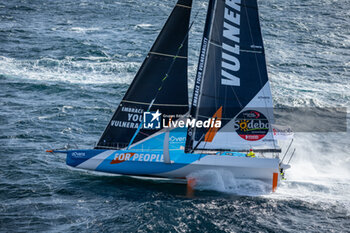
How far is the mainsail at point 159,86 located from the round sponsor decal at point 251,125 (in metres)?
3.09

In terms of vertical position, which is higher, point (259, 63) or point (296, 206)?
point (259, 63)

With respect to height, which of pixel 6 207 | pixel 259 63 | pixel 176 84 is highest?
pixel 259 63

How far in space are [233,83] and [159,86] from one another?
3.87 metres

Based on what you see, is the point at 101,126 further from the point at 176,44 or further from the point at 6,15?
the point at 6,15

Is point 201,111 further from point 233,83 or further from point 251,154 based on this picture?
point 251,154

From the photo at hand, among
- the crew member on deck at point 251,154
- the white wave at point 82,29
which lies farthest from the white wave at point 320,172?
the white wave at point 82,29

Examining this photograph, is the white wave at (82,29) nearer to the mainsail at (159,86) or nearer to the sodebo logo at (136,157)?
the mainsail at (159,86)

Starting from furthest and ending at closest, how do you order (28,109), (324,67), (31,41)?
(31,41) < (324,67) < (28,109)

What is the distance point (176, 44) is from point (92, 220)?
9292 mm

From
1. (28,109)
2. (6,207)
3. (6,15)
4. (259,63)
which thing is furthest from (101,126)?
(6,15)

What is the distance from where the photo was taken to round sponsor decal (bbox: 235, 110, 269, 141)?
905 inches

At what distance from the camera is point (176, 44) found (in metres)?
23.7

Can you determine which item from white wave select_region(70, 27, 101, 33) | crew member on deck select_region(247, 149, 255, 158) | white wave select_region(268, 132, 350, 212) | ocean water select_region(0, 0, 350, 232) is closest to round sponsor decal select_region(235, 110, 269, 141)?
crew member on deck select_region(247, 149, 255, 158)

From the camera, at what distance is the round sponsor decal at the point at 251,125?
75.4ft
